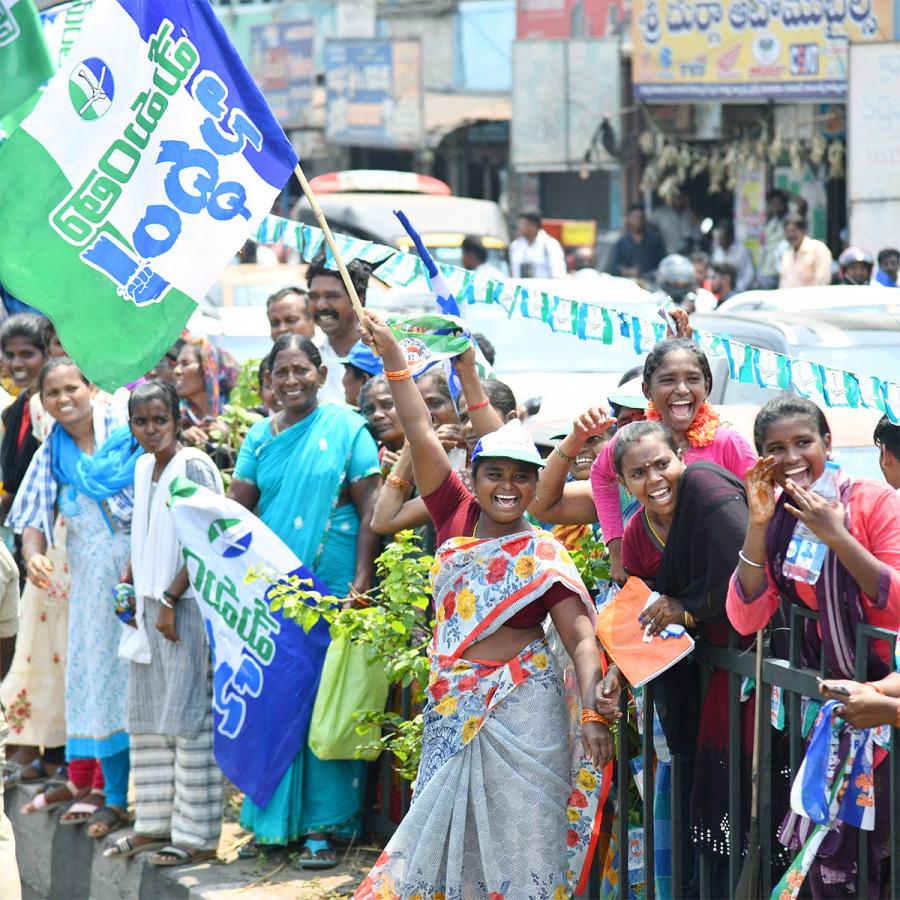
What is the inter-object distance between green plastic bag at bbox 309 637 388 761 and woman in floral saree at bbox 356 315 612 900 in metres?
1.20

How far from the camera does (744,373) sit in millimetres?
5895

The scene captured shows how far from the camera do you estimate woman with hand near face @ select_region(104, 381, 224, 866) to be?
259 inches

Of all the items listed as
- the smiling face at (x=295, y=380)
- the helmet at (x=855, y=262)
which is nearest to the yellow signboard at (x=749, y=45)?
the helmet at (x=855, y=262)

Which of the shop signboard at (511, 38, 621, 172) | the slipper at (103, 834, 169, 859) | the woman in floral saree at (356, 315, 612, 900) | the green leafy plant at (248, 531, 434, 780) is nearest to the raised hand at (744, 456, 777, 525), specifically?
the woman in floral saree at (356, 315, 612, 900)

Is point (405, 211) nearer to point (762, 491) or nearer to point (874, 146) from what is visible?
point (874, 146)

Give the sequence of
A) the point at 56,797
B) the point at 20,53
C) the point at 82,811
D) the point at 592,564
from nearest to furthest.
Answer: the point at 20,53 → the point at 592,564 → the point at 82,811 → the point at 56,797

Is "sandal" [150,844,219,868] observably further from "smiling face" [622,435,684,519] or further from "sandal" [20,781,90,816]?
"smiling face" [622,435,684,519]

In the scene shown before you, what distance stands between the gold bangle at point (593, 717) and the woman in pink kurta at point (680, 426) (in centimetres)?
53

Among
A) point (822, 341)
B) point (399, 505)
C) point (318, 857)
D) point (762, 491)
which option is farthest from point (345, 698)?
point (822, 341)

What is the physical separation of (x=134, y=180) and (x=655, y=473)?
1.95 m

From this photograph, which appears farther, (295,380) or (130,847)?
(130,847)

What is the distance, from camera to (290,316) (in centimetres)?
848

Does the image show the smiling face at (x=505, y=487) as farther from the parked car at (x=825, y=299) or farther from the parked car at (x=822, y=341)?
the parked car at (x=825, y=299)

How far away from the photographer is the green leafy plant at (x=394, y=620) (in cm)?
573
